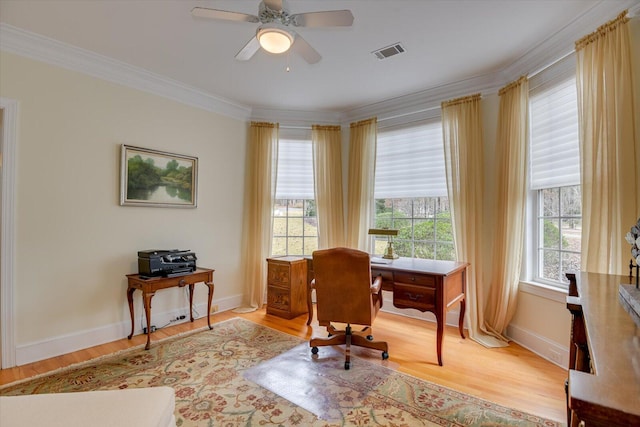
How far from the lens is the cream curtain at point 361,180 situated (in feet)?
13.3

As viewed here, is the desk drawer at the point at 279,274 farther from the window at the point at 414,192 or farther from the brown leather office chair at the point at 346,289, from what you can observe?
the window at the point at 414,192

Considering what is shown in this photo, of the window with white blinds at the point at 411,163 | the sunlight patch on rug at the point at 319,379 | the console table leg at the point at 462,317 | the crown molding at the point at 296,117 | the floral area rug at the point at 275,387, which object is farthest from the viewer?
the crown molding at the point at 296,117

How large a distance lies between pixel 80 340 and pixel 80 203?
4.21ft

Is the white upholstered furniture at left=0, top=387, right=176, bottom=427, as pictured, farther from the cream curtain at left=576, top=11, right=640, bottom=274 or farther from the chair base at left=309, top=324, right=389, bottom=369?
the cream curtain at left=576, top=11, right=640, bottom=274

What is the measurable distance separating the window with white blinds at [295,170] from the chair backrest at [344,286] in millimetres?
1909

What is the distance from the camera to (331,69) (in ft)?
10.1

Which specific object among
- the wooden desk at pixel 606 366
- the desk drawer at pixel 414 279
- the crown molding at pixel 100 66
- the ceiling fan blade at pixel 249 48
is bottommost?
the desk drawer at pixel 414 279

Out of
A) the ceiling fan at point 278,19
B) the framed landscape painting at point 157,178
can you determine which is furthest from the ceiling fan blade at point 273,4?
the framed landscape painting at point 157,178

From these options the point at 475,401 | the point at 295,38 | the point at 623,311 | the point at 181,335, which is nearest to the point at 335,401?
the point at 475,401

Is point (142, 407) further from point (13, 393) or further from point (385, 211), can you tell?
point (385, 211)

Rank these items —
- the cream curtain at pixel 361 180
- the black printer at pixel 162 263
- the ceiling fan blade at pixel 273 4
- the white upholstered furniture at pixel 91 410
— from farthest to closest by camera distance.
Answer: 1. the cream curtain at pixel 361 180
2. the black printer at pixel 162 263
3. the ceiling fan blade at pixel 273 4
4. the white upholstered furniture at pixel 91 410

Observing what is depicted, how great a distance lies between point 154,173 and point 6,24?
155 cm

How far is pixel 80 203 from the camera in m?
2.79

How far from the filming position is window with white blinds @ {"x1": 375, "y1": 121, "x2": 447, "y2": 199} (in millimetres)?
3605
